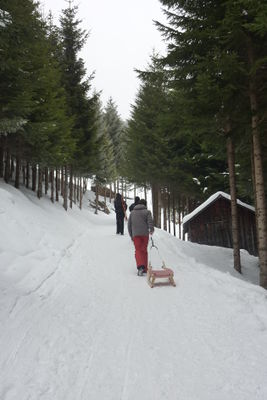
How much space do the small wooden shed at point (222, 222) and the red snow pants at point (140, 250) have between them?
10454 millimetres

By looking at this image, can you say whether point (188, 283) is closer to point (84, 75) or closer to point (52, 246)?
point (52, 246)

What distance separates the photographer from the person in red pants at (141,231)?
300 inches

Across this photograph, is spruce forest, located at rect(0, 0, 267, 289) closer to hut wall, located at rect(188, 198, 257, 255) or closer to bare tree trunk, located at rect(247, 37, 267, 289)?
bare tree trunk, located at rect(247, 37, 267, 289)

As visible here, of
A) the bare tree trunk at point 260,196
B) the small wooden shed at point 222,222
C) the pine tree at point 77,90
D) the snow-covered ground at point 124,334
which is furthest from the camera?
the pine tree at point 77,90

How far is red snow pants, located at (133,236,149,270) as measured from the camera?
25.0ft

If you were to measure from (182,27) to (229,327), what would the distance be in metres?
10.3

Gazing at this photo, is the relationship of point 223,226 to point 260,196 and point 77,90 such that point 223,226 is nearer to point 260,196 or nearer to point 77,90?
point 260,196

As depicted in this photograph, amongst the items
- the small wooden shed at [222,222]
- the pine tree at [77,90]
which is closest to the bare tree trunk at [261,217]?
the small wooden shed at [222,222]

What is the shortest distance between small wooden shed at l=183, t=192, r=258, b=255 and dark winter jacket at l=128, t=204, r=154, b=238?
1007cm

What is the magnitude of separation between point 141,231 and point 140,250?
568 mm

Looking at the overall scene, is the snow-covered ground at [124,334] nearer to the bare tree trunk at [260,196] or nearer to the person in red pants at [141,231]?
the person in red pants at [141,231]

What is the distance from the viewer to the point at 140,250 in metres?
Answer: 7.74

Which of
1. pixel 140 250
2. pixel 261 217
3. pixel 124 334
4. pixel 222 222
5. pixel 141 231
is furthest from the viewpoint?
pixel 222 222

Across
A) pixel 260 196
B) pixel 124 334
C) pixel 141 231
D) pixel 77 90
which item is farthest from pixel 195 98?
pixel 77 90
